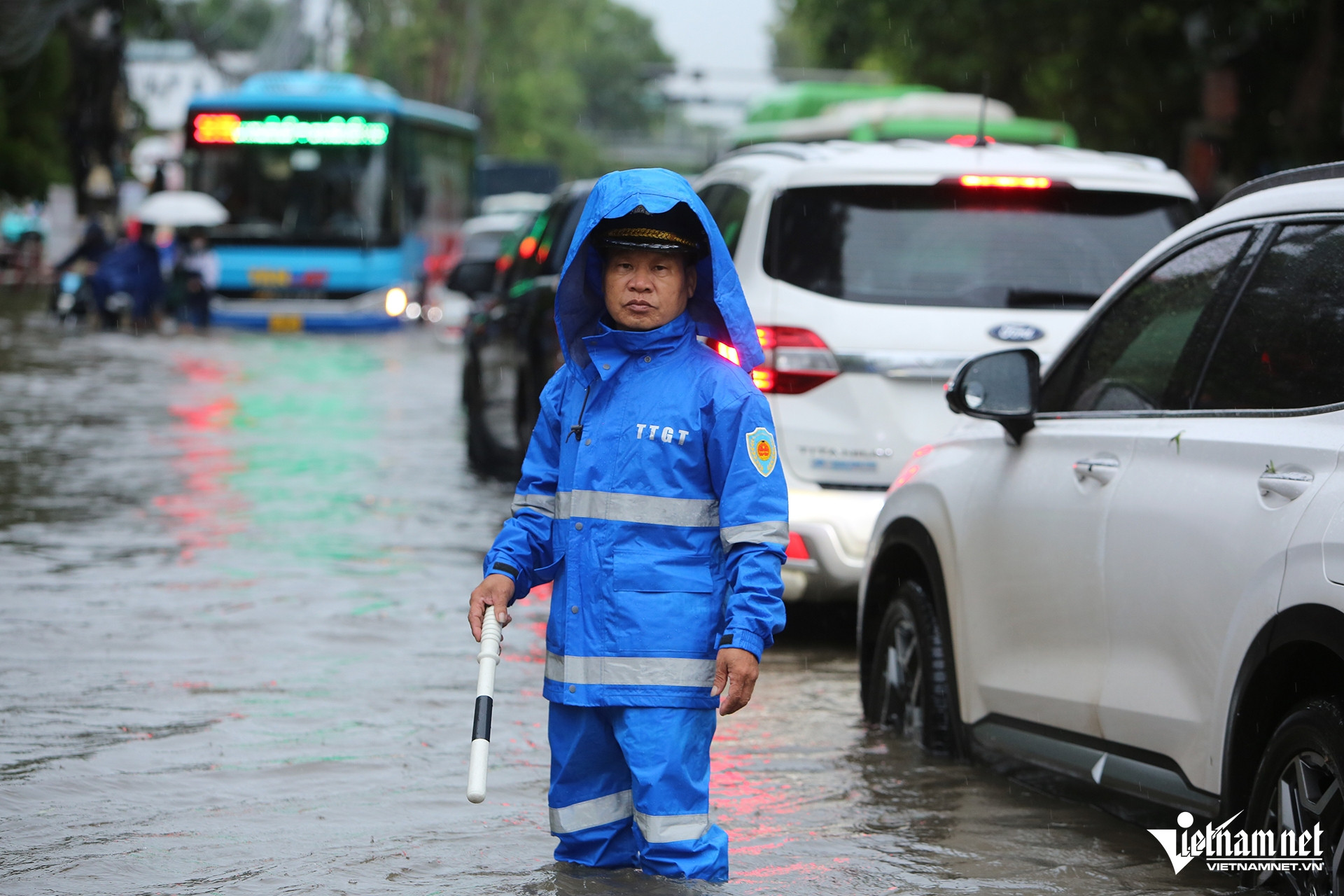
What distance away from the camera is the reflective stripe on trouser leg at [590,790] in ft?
14.1

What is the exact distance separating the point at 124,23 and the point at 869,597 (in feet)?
111

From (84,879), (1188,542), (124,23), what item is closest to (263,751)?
(84,879)

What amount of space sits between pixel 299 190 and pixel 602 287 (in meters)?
26.4

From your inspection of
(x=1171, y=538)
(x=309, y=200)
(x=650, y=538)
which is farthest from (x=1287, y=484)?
(x=309, y=200)

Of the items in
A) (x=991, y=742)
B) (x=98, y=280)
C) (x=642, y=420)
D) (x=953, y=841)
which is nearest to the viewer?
(x=642, y=420)

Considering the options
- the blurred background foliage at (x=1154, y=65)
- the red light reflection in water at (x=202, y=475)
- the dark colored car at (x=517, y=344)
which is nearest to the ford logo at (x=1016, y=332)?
the dark colored car at (x=517, y=344)

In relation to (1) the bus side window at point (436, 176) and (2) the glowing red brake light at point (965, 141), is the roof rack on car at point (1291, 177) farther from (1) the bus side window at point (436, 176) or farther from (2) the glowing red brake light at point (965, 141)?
(1) the bus side window at point (436, 176)

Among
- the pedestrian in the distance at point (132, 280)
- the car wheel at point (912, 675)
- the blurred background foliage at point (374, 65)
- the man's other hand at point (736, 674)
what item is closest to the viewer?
the man's other hand at point (736, 674)

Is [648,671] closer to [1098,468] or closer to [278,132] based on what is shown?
[1098,468]

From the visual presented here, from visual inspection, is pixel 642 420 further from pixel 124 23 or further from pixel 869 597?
pixel 124 23

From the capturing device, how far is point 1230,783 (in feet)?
13.7

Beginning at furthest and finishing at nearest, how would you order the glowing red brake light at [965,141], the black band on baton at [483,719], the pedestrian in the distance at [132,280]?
the pedestrian in the distance at [132,280], the glowing red brake light at [965,141], the black band on baton at [483,719]

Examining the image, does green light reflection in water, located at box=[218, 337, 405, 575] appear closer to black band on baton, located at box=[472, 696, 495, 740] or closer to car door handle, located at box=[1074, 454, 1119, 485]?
car door handle, located at box=[1074, 454, 1119, 485]

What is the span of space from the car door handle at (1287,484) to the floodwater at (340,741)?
3.39 ft
